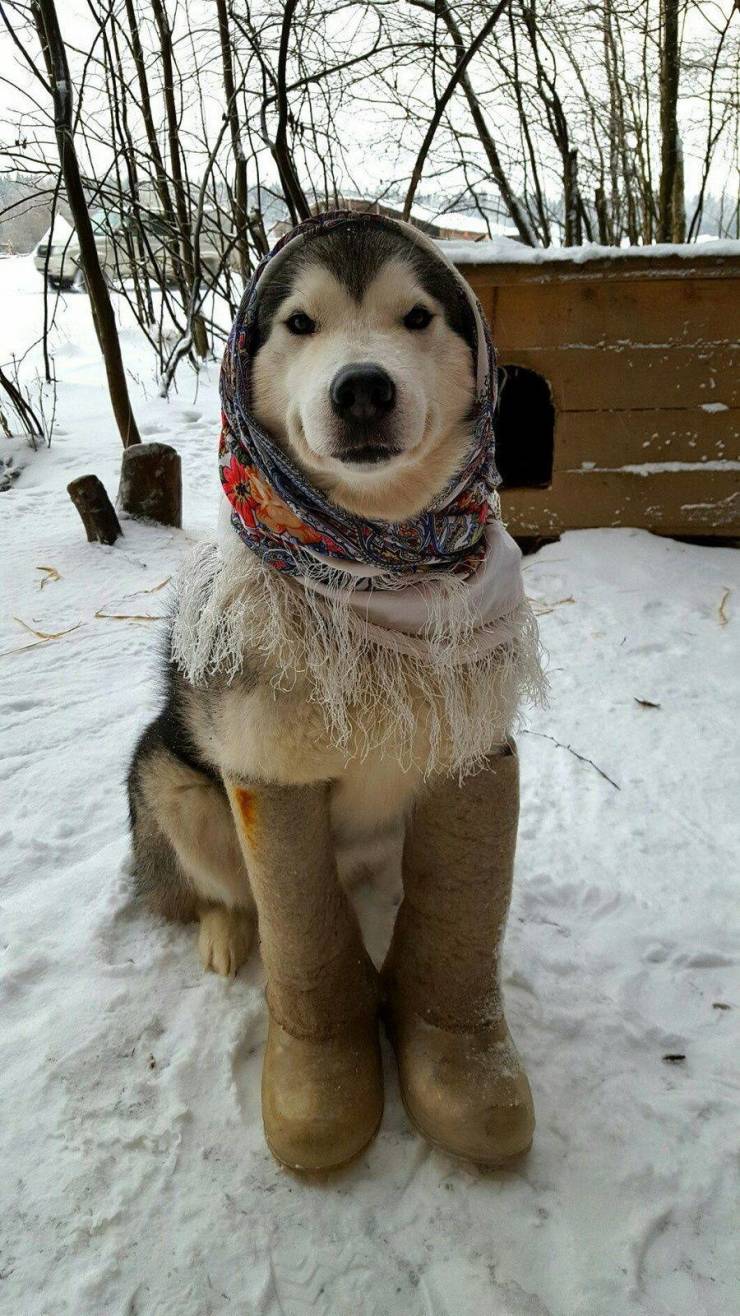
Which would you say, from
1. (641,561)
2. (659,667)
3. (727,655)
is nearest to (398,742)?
(659,667)

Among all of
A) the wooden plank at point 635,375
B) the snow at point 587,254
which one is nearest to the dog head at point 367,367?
the snow at point 587,254

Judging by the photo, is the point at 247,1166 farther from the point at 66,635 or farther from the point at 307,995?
the point at 66,635

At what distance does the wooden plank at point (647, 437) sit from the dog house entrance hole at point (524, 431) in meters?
0.62

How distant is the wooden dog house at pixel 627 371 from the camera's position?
279 cm

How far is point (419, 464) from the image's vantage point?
1.12m

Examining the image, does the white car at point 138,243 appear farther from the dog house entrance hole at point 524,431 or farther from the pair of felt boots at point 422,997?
the pair of felt boots at point 422,997

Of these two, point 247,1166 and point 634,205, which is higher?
point 634,205

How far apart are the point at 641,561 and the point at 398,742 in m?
2.22

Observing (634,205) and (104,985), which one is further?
(634,205)

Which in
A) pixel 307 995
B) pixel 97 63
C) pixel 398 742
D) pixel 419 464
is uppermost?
pixel 97 63

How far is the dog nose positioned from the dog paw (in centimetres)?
97

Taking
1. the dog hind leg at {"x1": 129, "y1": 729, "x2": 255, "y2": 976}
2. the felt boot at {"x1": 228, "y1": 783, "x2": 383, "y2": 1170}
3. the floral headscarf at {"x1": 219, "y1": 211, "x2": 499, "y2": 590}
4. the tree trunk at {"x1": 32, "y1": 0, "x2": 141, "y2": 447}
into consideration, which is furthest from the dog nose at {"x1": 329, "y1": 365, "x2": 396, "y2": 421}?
the tree trunk at {"x1": 32, "y1": 0, "x2": 141, "y2": 447}

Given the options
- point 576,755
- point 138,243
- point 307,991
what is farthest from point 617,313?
point 138,243

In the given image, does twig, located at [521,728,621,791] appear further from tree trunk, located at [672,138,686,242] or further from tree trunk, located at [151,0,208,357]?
tree trunk, located at [672,138,686,242]
